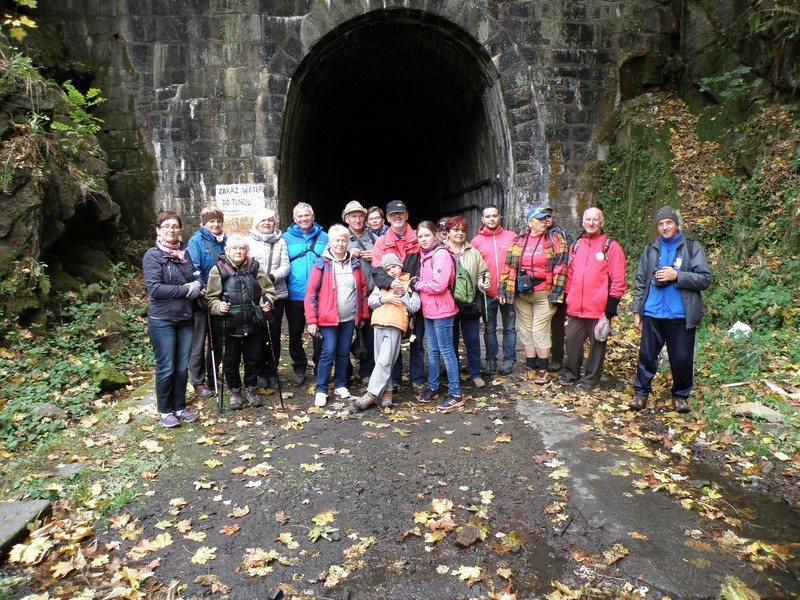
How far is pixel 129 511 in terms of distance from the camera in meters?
3.98

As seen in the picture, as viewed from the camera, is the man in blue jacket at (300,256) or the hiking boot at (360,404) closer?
the hiking boot at (360,404)

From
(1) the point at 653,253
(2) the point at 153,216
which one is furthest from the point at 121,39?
(1) the point at 653,253

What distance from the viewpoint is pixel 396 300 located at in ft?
19.0

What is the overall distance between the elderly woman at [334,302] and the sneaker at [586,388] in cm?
269

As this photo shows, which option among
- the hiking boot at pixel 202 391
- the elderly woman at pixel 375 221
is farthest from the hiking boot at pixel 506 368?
the hiking boot at pixel 202 391

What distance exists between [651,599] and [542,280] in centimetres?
401

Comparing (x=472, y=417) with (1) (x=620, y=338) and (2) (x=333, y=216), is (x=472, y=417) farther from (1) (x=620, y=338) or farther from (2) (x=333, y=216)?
(2) (x=333, y=216)

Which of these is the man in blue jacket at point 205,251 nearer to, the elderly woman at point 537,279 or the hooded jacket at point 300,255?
the hooded jacket at point 300,255

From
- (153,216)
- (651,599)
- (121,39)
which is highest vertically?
(121,39)

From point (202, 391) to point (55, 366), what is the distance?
71.5 inches

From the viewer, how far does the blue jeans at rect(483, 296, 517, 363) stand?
22.7 feet

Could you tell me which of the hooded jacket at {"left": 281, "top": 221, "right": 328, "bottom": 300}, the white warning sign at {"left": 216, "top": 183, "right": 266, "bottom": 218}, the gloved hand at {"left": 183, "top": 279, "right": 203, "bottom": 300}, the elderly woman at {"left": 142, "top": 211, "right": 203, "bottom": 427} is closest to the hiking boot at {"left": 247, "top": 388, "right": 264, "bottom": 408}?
the elderly woman at {"left": 142, "top": 211, "right": 203, "bottom": 427}

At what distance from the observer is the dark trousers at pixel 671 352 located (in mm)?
5344

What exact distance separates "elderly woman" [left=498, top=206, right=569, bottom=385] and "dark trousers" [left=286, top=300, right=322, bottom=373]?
2423mm
